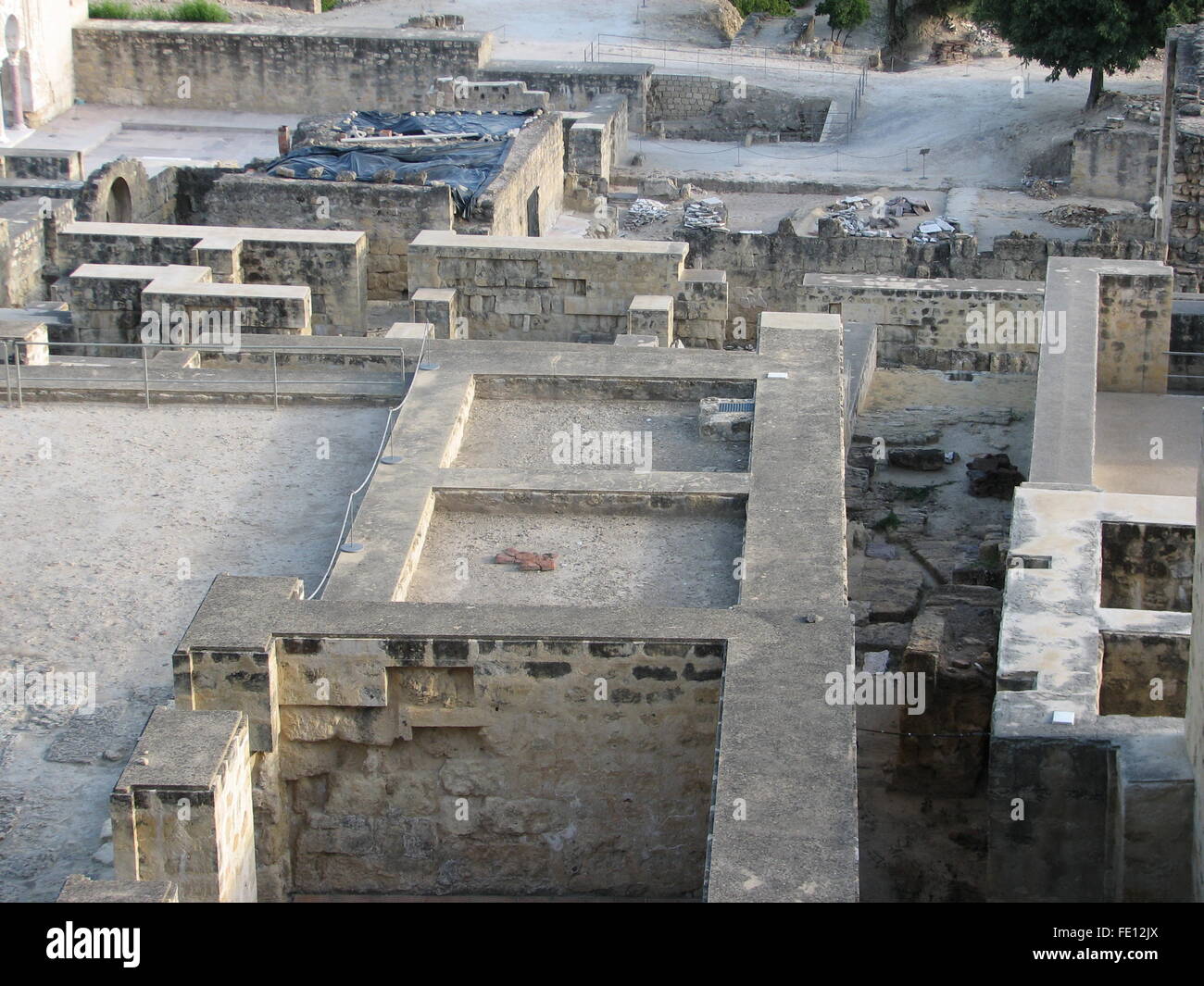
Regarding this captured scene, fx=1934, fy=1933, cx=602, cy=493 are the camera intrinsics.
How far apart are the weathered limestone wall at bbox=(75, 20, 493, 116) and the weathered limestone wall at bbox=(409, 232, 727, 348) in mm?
17994

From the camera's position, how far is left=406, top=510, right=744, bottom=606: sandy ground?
440 inches

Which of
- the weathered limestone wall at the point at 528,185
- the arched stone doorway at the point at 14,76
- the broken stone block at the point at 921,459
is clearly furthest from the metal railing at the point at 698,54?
the broken stone block at the point at 921,459

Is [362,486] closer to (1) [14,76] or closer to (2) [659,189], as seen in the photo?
(2) [659,189]

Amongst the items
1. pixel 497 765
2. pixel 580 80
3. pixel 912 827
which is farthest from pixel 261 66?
pixel 497 765

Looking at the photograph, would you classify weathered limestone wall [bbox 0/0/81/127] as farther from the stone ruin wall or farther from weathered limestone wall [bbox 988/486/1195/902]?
weathered limestone wall [bbox 988/486/1195/902]

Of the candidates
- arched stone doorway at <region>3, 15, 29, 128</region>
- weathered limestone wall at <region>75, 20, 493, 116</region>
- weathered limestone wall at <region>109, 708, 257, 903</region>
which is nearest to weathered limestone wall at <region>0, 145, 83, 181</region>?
arched stone doorway at <region>3, 15, 29, 128</region>

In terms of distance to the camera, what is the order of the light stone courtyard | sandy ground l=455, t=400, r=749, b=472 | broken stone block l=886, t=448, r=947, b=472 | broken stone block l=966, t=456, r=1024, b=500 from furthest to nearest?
broken stone block l=886, t=448, r=947, b=472 → broken stone block l=966, t=456, r=1024, b=500 → sandy ground l=455, t=400, r=749, b=472 → the light stone courtyard

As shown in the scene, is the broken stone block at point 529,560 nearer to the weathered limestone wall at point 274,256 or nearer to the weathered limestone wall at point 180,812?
the weathered limestone wall at point 180,812

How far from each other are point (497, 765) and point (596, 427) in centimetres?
402

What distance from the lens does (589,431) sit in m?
13.6

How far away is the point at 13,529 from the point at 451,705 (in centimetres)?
367
